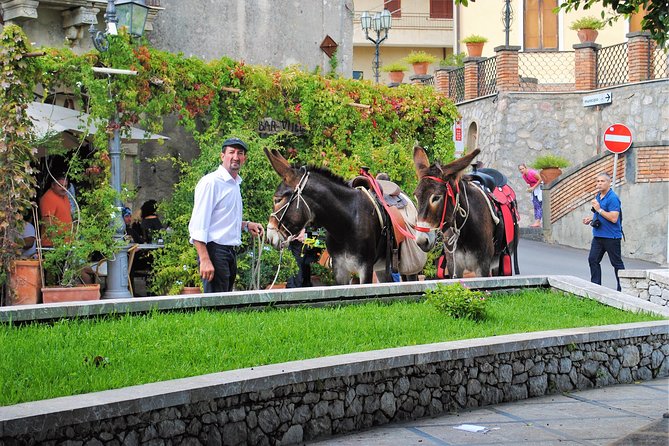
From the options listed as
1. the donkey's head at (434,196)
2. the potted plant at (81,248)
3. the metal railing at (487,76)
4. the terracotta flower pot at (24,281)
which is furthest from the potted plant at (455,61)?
the terracotta flower pot at (24,281)

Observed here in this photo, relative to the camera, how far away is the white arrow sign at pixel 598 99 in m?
35.9

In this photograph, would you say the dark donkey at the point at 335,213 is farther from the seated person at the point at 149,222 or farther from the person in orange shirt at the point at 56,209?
the seated person at the point at 149,222

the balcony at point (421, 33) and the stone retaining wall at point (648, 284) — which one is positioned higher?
the balcony at point (421, 33)

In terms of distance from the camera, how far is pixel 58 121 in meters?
16.3

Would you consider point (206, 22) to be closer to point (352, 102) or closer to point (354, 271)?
point (352, 102)

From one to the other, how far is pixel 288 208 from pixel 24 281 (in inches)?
160

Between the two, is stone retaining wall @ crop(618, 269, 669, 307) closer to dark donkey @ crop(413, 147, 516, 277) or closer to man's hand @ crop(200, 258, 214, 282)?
dark donkey @ crop(413, 147, 516, 277)

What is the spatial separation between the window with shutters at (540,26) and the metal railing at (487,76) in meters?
3.25

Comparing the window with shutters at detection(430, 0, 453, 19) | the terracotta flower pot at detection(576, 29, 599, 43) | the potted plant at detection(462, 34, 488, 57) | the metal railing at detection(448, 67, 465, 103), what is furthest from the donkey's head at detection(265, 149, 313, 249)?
the window with shutters at detection(430, 0, 453, 19)

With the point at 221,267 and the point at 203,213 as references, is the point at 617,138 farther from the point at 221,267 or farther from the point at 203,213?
the point at 203,213

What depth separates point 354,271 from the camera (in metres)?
13.2

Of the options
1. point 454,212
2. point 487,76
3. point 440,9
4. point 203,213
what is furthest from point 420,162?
point 440,9

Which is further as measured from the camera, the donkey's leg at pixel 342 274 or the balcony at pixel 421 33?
the balcony at pixel 421 33

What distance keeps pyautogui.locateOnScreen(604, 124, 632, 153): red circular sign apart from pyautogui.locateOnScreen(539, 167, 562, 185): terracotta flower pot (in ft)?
→ 19.3
